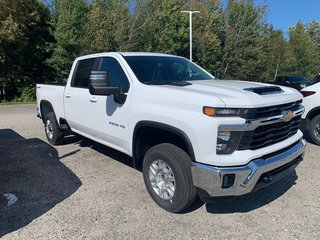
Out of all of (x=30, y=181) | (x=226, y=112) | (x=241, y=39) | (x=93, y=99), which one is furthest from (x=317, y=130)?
(x=241, y=39)

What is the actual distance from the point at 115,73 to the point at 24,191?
2191mm

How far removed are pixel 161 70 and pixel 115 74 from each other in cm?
69

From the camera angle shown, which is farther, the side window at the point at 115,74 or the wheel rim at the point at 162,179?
the side window at the point at 115,74

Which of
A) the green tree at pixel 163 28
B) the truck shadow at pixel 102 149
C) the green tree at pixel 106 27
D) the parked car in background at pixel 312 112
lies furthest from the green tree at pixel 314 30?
the truck shadow at pixel 102 149

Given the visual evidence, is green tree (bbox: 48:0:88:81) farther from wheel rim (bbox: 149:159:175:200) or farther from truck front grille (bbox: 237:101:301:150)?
truck front grille (bbox: 237:101:301:150)

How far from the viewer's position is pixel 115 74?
499 centimetres

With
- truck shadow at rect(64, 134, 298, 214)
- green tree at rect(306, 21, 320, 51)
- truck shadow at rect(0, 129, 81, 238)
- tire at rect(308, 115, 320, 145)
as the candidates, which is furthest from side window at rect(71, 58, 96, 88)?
green tree at rect(306, 21, 320, 51)

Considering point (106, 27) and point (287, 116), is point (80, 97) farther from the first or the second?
point (106, 27)

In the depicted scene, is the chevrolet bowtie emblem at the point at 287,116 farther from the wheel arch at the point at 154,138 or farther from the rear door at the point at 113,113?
the rear door at the point at 113,113

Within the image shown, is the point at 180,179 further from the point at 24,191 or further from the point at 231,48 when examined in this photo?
the point at 231,48

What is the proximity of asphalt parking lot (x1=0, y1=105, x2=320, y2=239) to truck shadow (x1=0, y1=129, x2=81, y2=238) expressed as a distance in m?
0.01

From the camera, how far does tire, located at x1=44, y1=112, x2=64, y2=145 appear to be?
7.14 meters

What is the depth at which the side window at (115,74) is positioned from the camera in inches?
186

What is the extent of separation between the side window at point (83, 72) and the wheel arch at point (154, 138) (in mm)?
1802
